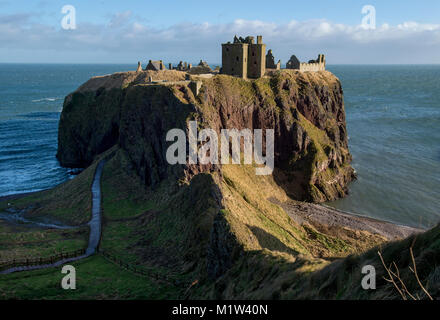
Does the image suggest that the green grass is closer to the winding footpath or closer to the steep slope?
the winding footpath

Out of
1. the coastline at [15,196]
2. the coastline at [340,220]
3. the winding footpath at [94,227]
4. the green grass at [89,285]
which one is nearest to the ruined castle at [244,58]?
the coastline at [340,220]

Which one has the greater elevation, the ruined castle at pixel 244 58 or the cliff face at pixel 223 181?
the ruined castle at pixel 244 58

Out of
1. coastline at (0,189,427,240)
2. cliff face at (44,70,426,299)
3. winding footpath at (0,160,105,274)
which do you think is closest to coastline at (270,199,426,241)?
coastline at (0,189,427,240)

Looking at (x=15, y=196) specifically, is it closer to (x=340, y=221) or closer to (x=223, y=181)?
(x=223, y=181)

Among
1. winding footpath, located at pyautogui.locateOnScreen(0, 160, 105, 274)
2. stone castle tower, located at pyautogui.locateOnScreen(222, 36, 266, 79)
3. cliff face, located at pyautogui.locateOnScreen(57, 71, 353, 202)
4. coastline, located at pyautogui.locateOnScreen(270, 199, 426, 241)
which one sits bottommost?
coastline, located at pyautogui.locateOnScreen(270, 199, 426, 241)

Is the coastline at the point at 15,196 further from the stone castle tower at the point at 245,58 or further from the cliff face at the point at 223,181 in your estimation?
the stone castle tower at the point at 245,58
